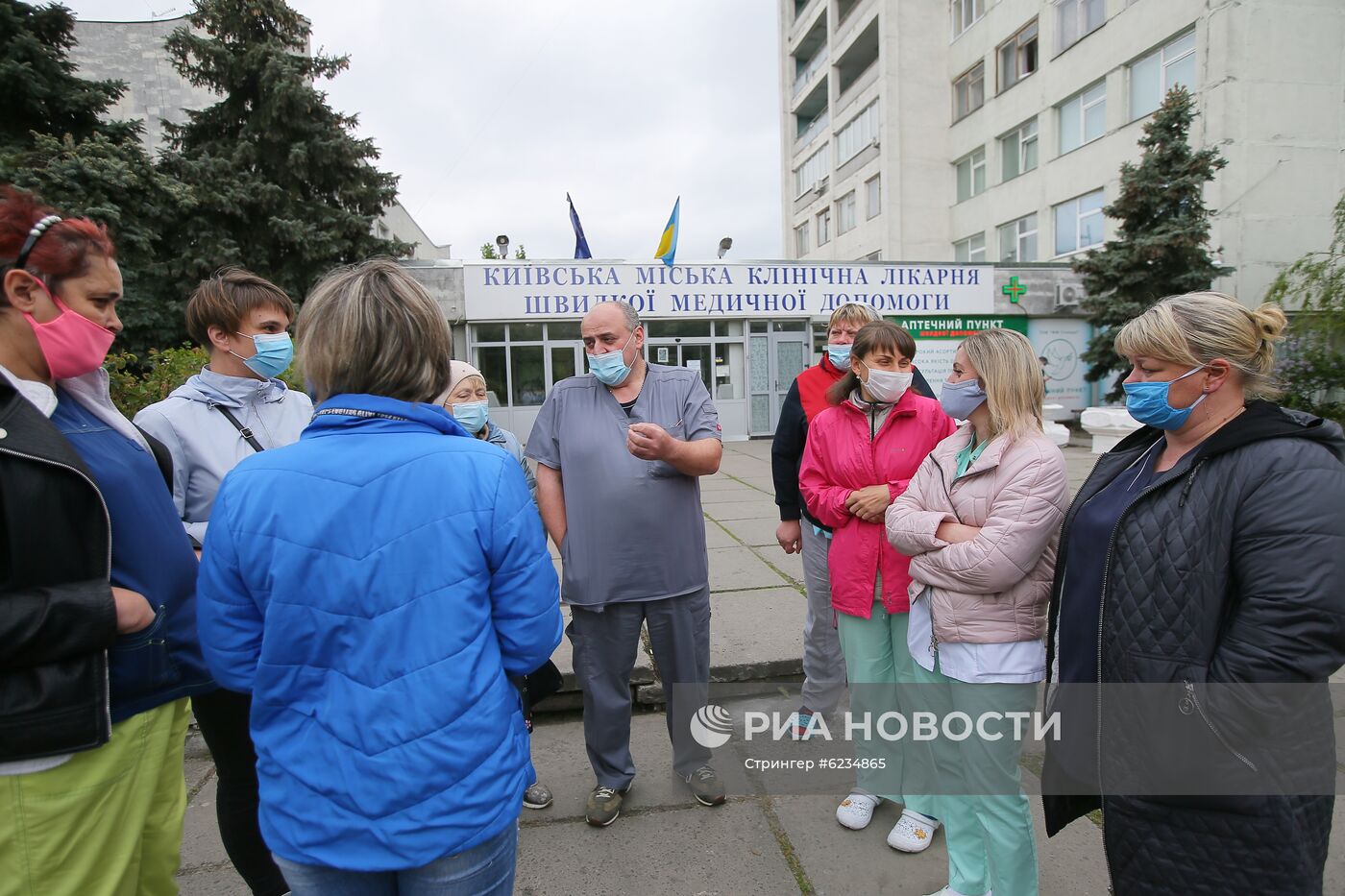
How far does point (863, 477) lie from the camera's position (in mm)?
2885

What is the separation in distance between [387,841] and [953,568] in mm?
1676

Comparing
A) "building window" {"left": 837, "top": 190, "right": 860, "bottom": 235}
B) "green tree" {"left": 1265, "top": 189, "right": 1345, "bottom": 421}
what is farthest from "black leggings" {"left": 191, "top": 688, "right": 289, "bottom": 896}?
"building window" {"left": 837, "top": 190, "right": 860, "bottom": 235}

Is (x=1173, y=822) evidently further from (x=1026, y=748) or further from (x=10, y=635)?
(x=10, y=635)

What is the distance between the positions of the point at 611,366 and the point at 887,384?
1.07 meters

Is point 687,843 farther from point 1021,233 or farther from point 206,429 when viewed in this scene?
point 1021,233

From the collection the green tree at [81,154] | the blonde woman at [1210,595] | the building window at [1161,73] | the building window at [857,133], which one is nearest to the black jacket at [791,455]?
the blonde woman at [1210,595]

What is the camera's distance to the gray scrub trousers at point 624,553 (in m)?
2.93

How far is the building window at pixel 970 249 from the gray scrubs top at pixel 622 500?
24.9 meters

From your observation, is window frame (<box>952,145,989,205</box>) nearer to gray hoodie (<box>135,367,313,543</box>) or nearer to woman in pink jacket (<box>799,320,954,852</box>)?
woman in pink jacket (<box>799,320,954,852</box>)

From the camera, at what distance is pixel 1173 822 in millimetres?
1812

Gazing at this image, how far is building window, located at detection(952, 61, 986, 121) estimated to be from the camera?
2502 cm

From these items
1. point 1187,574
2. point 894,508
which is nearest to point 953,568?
point 894,508

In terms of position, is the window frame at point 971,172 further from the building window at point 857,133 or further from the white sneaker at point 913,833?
the white sneaker at point 913,833

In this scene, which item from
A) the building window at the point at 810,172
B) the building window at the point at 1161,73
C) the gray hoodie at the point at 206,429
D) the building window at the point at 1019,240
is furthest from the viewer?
the building window at the point at 810,172
